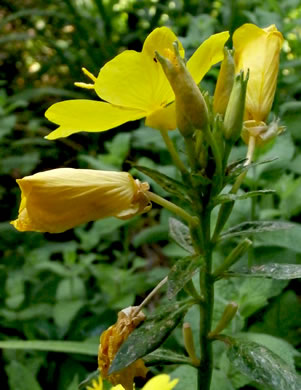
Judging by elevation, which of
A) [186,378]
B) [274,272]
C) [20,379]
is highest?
[274,272]

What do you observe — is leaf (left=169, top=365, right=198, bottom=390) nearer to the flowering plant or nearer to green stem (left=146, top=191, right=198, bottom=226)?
the flowering plant

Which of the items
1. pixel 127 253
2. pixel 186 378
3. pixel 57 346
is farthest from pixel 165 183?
pixel 127 253

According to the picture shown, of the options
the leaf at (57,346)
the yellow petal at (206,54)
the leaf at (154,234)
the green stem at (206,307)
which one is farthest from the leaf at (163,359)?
the leaf at (154,234)

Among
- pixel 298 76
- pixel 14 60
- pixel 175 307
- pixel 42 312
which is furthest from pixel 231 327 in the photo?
pixel 14 60

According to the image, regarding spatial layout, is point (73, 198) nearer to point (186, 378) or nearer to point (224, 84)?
point (224, 84)

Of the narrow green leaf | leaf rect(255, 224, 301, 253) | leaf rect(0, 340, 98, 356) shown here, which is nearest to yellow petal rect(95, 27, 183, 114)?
the narrow green leaf

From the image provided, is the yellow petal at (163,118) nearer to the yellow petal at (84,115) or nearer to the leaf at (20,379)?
the yellow petal at (84,115)
